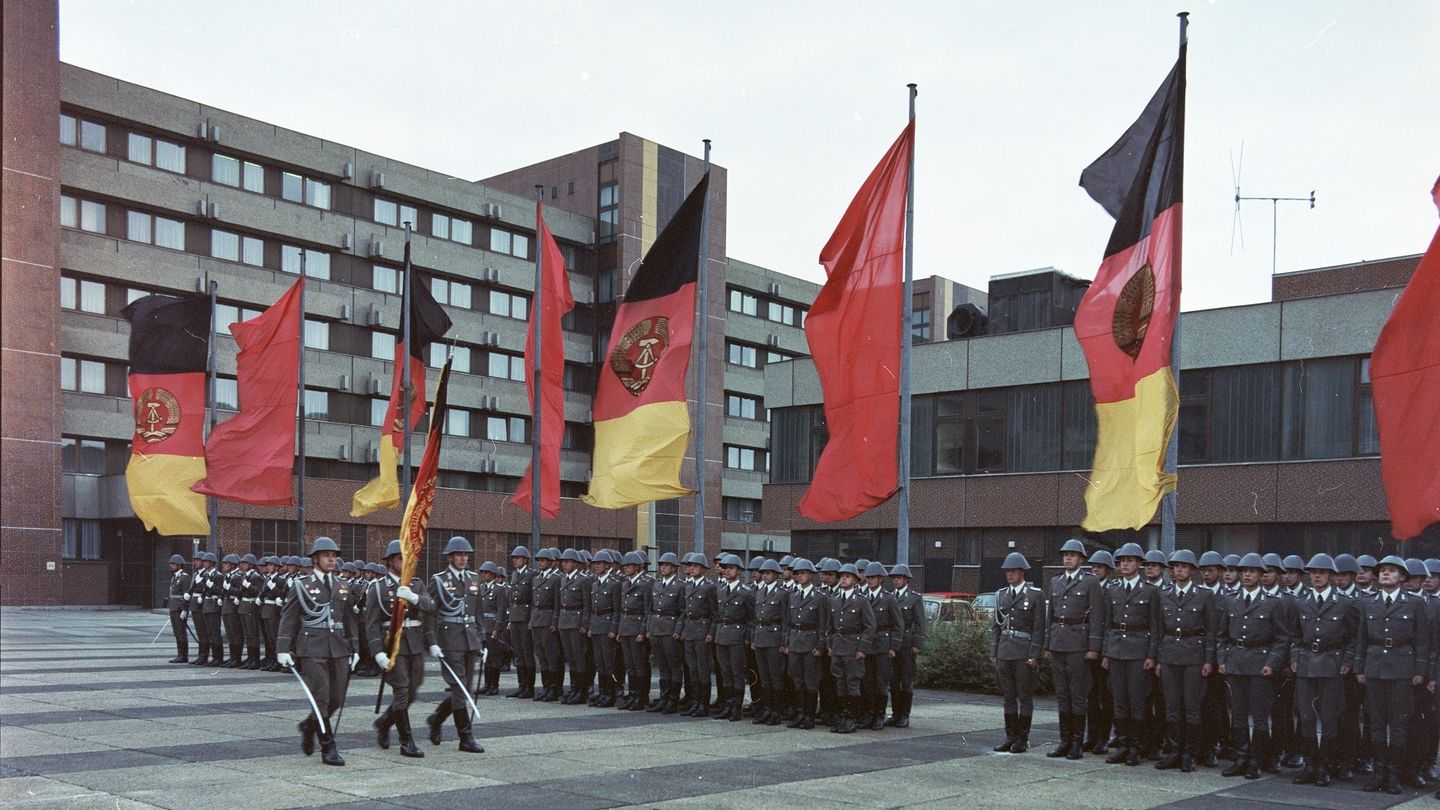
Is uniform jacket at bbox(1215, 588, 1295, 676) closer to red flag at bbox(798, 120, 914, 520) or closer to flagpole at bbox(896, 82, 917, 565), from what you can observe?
red flag at bbox(798, 120, 914, 520)

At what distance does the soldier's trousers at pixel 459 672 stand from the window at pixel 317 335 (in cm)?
4749

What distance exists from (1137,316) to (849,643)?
512 centimetres

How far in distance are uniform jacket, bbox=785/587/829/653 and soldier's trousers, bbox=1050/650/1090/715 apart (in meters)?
3.15

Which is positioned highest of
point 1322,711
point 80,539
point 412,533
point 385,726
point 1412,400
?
point 1412,400

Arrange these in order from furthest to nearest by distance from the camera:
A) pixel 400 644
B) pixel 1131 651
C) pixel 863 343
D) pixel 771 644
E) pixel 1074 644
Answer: pixel 771 644, pixel 863 343, pixel 1074 644, pixel 1131 651, pixel 400 644

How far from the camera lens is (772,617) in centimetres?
1627

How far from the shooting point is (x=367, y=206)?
60.8 metres

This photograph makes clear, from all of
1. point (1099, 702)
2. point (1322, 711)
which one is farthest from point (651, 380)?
point (1322, 711)

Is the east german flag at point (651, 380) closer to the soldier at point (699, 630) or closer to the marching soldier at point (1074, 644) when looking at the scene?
the soldier at point (699, 630)

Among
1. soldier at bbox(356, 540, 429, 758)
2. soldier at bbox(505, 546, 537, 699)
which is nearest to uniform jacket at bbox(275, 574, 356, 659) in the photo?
soldier at bbox(356, 540, 429, 758)

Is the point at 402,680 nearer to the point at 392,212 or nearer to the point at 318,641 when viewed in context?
the point at 318,641

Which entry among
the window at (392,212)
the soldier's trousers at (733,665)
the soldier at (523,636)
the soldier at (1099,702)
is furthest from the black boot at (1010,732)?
the window at (392,212)

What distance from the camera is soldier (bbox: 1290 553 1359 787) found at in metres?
12.2

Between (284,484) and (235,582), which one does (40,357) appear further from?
(235,582)
